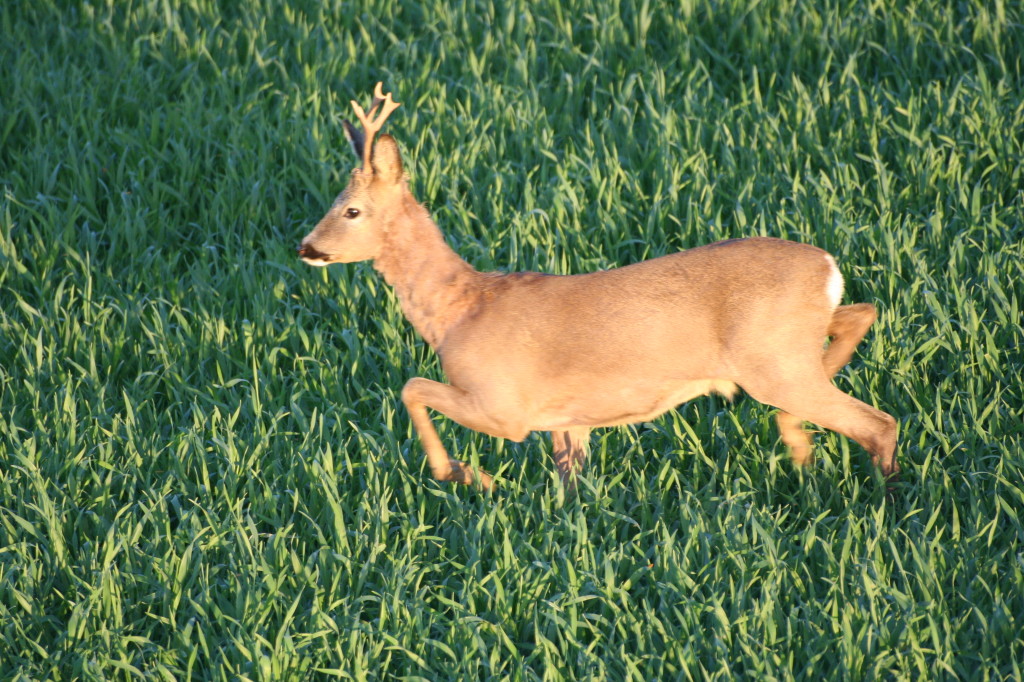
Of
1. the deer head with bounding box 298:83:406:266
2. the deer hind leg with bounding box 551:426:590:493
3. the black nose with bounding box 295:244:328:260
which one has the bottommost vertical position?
the deer hind leg with bounding box 551:426:590:493

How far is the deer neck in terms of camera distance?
4.41m

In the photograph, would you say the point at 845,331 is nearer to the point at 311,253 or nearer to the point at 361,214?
the point at 361,214

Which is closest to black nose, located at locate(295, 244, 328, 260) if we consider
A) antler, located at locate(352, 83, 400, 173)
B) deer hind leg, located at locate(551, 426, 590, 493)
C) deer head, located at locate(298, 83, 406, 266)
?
deer head, located at locate(298, 83, 406, 266)

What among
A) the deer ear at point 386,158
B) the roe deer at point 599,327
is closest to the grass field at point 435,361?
the roe deer at point 599,327

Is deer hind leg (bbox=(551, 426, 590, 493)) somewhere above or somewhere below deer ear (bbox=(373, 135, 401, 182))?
below

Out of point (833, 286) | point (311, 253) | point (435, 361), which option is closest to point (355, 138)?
point (311, 253)

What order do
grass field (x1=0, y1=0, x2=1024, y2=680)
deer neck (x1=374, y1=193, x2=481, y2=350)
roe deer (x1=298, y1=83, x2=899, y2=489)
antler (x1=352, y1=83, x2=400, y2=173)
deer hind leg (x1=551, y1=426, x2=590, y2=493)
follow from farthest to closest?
deer hind leg (x1=551, y1=426, x2=590, y2=493), deer neck (x1=374, y1=193, x2=481, y2=350), antler (x1=352, y1=83, x2=400, y2=173), roe deer (x1=298, y1=83, x2=899, y2=489), grass field (x1=0, y1=0, x2=1024, y2=680)

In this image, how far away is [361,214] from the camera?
4.37 m

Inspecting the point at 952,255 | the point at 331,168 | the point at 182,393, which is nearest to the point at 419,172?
the point at 331,168

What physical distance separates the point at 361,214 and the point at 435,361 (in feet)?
3.92

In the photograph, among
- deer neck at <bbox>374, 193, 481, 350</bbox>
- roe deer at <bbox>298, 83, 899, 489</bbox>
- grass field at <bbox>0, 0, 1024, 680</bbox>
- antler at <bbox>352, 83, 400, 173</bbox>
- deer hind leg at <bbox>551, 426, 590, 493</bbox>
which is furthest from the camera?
deer hind leg at <bbox>551, 426, 590, 493</bbox>

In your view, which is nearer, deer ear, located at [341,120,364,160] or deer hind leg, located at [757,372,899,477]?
deer hind leg, located at [757,372,899,477]

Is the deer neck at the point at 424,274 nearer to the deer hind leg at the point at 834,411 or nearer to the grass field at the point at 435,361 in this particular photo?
the grass field at the point at 435,361

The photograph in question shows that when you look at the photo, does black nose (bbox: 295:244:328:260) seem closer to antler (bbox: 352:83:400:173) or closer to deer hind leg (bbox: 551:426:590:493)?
antler (bbox: 352:83:400:173)
